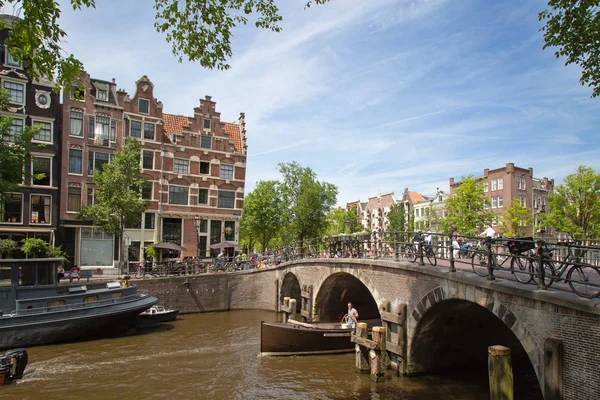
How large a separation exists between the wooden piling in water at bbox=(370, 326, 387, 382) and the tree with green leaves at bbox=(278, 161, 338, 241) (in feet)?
79.2

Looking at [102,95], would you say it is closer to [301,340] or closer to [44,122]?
[44,122]

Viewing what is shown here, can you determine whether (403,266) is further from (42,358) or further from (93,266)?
(93,266)

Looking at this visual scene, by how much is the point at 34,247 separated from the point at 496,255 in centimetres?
2316

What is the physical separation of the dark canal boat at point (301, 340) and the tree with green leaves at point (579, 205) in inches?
862

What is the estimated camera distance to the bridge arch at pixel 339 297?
20438mm

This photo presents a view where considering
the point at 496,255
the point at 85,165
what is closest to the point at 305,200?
the point at 85,165

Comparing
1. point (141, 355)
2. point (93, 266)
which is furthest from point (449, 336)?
point (93, 266)

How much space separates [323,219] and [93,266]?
18.6 meters

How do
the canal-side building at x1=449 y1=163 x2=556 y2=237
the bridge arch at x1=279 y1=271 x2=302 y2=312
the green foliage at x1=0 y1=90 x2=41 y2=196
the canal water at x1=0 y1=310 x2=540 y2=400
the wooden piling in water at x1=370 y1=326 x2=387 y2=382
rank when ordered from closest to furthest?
the canal water at x1=0 y1=310 x2=540 y2=400 → the wooden piling in water at x1=370 y1=326 x2=387 y2=382 → the green foliage at x1=0 y1=90 x2=41 y2=196 → the bridge arch at x1=279 y1=271 x2=302 y2=312 → the canal-side building at x1=449 y1=163 x2=556 y2=237

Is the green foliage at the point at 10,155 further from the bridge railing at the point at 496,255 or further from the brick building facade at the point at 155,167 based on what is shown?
the bridge railing at the point at 496,255

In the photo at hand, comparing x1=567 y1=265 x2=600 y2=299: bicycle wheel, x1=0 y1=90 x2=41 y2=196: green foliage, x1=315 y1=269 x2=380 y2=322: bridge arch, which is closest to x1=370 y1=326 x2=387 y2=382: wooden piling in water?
x1=567 y1=265 x2=600 y2=299: bicycle wheel

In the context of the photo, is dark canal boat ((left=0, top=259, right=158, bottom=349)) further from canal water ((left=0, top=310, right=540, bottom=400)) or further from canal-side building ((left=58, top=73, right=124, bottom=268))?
canal-side building ((left=58, top=73, right=124, bottom=268))

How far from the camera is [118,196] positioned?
82.9 ft

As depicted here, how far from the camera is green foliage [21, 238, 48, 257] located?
23.4 meters
